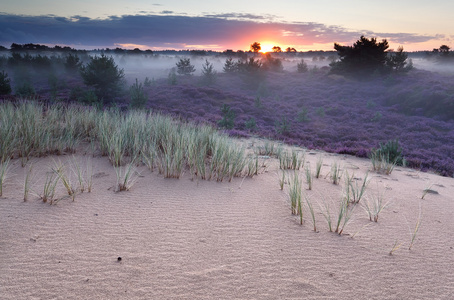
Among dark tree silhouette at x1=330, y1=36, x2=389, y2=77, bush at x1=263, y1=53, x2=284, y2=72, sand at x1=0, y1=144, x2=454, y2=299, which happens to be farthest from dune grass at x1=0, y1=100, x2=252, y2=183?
bush at x1=263, y1=53, x2=284, y2=72

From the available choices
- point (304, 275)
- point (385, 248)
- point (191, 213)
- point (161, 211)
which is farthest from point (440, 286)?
point (161, 211)

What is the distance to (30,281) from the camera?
2166 millimetres

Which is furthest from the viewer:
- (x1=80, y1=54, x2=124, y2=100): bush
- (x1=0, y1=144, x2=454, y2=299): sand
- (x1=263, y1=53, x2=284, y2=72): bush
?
(x1=263, y1=53, x2=284, y2=72): bush

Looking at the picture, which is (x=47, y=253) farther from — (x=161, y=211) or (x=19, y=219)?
(x=161, y=211)

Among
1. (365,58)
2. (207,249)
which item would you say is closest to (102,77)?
(207,249)

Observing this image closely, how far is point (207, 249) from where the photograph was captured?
2.70 meters

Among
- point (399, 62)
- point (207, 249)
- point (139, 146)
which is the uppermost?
point (399, 62)

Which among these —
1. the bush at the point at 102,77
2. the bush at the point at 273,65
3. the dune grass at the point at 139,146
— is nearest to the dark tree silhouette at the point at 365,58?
the bush at the point at 273,65

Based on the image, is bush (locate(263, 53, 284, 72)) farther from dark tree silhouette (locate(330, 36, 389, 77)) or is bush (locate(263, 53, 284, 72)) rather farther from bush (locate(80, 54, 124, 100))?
bush (locate(80, 54, 124, 100))

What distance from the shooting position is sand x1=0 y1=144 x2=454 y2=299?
2197 mm

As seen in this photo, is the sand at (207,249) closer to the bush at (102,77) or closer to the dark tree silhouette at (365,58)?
the bush at (102,77)

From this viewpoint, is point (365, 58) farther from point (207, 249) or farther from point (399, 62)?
point (207, 249)

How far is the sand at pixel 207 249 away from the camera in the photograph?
2197 mm

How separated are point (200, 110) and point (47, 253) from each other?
47.6ft
